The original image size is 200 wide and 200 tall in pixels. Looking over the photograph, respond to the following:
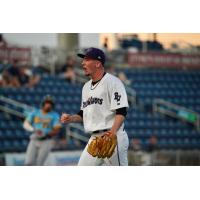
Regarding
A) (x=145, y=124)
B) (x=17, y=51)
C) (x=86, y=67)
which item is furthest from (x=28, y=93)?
(x=86, y=67)

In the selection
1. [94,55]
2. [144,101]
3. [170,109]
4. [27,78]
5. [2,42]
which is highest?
[94,55]

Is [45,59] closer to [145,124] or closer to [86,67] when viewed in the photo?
[145,124]

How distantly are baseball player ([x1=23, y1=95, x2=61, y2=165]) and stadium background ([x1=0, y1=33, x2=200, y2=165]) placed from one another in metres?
1.83

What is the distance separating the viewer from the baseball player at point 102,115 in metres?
7.16

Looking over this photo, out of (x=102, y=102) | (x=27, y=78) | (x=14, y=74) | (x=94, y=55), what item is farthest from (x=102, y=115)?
(x=27, y=78)

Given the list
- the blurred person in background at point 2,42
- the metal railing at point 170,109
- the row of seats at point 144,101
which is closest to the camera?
the row of seats at point 144,101

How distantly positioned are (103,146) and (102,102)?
→ 50 cm

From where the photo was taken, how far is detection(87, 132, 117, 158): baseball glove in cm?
703

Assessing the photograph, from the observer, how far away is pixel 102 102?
740cm

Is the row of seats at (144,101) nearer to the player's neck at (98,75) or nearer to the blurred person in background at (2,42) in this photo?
the blurred person in background at (2,42)

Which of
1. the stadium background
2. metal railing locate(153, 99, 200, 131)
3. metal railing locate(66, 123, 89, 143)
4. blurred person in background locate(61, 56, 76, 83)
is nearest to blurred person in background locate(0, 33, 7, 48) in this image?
the stadium background

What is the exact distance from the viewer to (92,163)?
7.38 m

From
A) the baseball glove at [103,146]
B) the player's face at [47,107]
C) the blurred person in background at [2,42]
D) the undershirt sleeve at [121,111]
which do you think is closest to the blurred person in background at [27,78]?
the blurred person in background at [2,42]

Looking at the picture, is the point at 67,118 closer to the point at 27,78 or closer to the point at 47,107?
the point at 47,107
